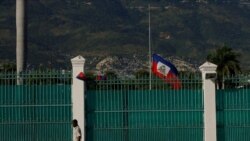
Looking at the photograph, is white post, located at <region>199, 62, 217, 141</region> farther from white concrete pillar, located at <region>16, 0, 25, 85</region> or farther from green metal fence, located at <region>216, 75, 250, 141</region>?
white concrete pillar, located at <region>16, 0, 25, 85</region>

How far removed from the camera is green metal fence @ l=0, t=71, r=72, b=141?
1875cm

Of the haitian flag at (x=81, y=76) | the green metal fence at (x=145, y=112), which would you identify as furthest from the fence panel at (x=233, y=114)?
the haitian flag at (x=81, y=76)

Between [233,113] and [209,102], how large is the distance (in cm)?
77

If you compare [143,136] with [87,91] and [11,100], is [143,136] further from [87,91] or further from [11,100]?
[11,100]

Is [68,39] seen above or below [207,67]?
above

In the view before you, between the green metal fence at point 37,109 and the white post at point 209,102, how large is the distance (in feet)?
12.8

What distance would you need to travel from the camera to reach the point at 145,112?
1858cm

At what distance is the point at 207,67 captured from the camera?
18.3 meters

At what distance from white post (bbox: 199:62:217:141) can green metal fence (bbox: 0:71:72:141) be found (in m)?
3.89

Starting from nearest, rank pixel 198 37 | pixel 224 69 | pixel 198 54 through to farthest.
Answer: pixel 224 69
pixel 198 54
pixel 198 37

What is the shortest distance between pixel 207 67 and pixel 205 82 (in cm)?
43

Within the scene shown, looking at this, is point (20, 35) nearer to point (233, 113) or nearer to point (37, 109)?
point (37, 109)

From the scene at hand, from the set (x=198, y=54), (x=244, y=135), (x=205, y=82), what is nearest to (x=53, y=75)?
(x=205, y=82)

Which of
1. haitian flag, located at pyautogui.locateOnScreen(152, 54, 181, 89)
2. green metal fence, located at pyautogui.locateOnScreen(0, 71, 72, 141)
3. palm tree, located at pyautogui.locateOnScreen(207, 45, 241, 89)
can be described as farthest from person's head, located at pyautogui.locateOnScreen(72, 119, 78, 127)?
palm tree, located at pyautogui.locateOnScreen(207, 45, 241, 89)
